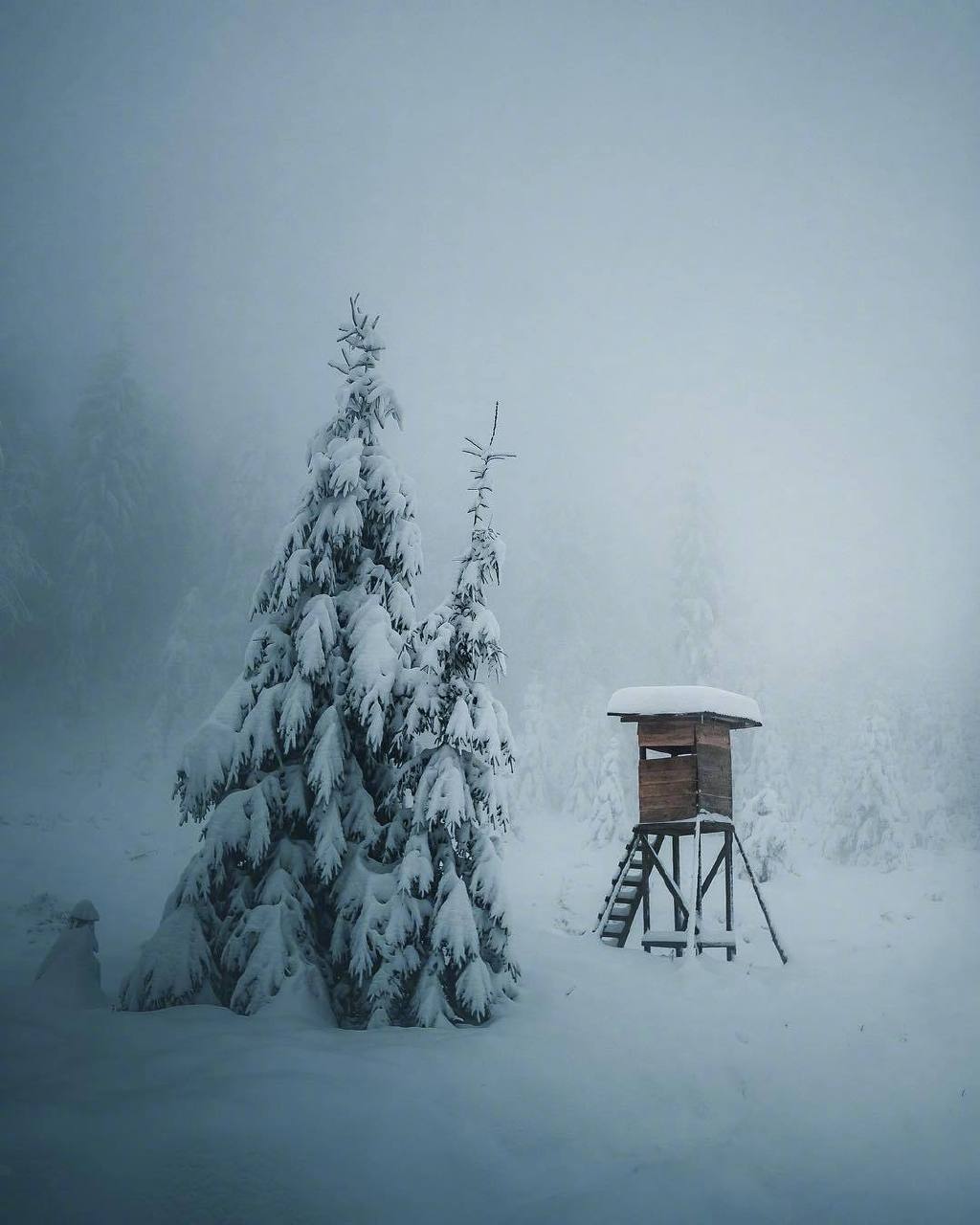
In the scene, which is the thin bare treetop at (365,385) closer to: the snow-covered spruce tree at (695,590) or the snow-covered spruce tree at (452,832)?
the snow-covered spruce tree at (452,832)

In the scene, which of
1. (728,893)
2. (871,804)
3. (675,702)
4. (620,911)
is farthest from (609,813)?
(675,702)

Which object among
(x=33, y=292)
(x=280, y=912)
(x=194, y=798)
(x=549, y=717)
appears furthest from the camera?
(x=33, y=292)

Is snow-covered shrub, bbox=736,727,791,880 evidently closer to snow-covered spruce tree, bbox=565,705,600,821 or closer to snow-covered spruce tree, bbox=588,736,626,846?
snow-covered spruce tree, bbox=588,736,626,846

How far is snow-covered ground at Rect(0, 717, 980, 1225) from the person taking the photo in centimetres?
598

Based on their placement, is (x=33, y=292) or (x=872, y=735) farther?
(x=33, y=292)

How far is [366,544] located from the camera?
11.8 m

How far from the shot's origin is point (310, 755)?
10805 millimetres

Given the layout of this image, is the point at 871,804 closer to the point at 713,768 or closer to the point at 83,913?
the point at 713,768

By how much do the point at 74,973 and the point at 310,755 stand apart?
11.8 ft

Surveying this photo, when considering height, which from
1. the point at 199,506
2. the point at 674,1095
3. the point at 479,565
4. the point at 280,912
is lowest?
the point at 674,1095

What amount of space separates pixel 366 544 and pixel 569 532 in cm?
4566

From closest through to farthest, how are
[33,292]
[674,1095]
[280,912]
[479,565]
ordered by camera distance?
[674,1095]
[280,912]
[479,565]
[33,292]

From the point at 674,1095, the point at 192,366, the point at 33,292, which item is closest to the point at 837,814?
the point at 674,1095

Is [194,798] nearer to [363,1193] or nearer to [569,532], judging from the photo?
[363,1193]
